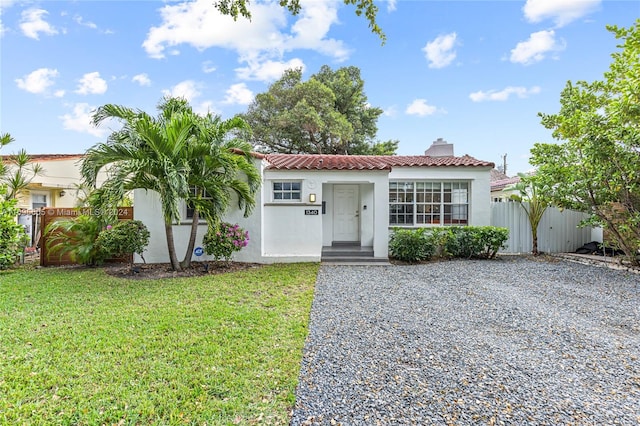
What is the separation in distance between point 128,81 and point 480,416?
14.6 metres

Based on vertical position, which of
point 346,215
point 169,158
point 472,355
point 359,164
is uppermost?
point 359,164

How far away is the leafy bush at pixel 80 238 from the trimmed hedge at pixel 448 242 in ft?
30.0

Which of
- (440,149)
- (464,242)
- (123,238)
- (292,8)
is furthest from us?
A: (440,149)

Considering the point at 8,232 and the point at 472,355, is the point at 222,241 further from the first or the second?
the point at 472,355

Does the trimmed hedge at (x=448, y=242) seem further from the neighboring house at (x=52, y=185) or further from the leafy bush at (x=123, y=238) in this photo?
the neighboring house at (x=52, y=185)

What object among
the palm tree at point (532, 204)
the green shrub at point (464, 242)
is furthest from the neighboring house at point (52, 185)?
the palm tree at point (532, 204)

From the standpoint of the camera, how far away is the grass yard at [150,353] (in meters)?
2.66

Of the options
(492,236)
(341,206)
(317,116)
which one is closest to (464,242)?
(492,236)

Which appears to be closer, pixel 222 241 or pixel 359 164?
pixel 222 241

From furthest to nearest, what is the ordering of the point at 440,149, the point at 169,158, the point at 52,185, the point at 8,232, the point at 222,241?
1. the point at 52,185
2. the point at 440,149
3. the point at 222,241
4. the point at 8,232
5. the point at 169,158

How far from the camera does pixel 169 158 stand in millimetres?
7516

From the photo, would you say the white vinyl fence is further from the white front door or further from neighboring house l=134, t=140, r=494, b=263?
the white front door

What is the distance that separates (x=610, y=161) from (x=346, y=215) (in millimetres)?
7932

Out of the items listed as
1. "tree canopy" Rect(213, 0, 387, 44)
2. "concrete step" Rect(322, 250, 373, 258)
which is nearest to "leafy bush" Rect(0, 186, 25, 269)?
"tree canopy" Rect(213, 0, 387, 44)
